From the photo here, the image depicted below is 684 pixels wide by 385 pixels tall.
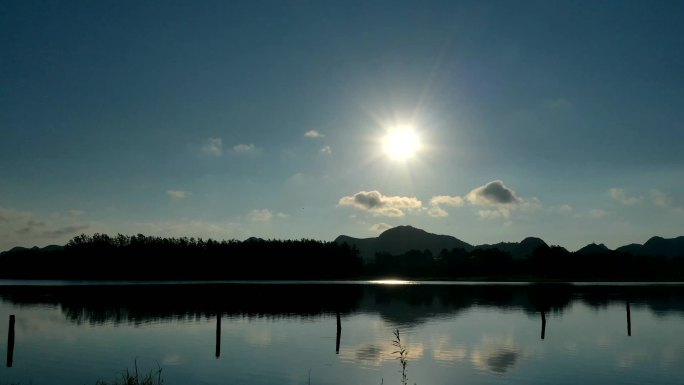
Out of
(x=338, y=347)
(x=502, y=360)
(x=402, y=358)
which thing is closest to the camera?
(x=402, y=358)

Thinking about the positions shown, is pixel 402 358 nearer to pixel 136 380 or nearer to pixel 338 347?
pixel 136 380

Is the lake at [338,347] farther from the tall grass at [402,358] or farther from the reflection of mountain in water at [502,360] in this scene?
the tall grass at [402,358]

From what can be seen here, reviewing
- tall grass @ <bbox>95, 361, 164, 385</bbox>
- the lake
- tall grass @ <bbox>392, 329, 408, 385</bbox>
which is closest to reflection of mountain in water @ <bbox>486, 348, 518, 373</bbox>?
the lake

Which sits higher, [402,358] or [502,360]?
[402,358]

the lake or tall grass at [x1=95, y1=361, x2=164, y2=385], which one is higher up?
tall grass at [x1=95, y1=361, x2=164, y2=385]

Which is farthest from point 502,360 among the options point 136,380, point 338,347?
point 136,380

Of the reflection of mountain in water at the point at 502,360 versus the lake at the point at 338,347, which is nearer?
the lake at the point at 338,347

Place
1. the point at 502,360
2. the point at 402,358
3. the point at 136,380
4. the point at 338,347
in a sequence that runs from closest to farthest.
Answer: the point at 402,358, the point at 136,380, the point at 502,360, the point at 338,347

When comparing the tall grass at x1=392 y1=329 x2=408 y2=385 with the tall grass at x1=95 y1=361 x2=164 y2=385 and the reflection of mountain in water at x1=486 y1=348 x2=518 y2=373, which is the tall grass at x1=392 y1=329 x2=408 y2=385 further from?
the tall grass at x1=95 y1=361 x2=164 y2=385

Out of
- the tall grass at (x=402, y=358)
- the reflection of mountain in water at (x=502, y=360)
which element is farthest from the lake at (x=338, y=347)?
the tall grass at (x=402, y=358)

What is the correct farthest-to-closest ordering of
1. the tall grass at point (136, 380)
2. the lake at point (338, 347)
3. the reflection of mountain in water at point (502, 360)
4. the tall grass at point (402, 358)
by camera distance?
the reflection of mountain in water at point (502, 360)
the lake at point (338, 347)
the tall grass at point (136, 380)
the tall grass at point (402, 358)

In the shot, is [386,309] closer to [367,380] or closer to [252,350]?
[252,350]

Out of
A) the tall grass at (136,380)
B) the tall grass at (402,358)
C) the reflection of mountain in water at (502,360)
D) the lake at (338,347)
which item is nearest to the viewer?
the tall grass at (402,358)

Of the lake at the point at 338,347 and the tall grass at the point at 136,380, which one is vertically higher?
the tall grass at the point at 136,380
